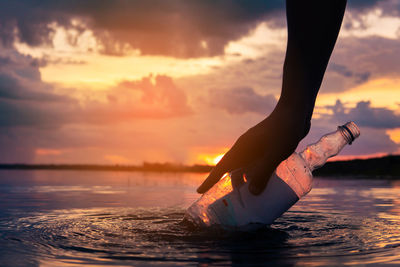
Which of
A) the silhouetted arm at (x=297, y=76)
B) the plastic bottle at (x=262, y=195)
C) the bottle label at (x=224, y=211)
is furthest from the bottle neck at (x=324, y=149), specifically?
the silhouetted arm at (x=297, y=76)

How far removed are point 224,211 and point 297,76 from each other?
2271 mm

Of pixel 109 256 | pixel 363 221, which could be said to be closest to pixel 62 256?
pixel 109 256

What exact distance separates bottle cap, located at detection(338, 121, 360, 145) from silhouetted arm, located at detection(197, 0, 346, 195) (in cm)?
143

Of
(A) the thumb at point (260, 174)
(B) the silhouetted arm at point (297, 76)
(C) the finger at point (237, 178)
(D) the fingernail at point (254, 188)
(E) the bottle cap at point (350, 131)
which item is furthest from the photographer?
(E) the bottle cap at point (350, 131)

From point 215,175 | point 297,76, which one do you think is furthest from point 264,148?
point 297,76

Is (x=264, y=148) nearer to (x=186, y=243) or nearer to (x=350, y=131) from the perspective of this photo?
(x=186, y=243)

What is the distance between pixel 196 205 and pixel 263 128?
175 centimetres

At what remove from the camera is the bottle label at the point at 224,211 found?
4292 millimetres

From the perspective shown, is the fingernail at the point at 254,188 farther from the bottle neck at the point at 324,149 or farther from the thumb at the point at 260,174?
the bottle neck at the point at 324,149

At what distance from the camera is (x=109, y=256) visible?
11.8 ft

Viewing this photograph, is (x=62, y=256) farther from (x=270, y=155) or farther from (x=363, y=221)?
(x=363, y=221)

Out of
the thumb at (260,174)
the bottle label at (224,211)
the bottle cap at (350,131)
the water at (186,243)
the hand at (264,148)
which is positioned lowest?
the water at (186,243)

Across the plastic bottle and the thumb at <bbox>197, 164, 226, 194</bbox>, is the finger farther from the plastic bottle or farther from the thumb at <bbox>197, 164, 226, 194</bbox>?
the thumb at <bbox>197, 164, 226, 194</bbox>

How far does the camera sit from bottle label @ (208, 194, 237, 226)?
4.29 meters
